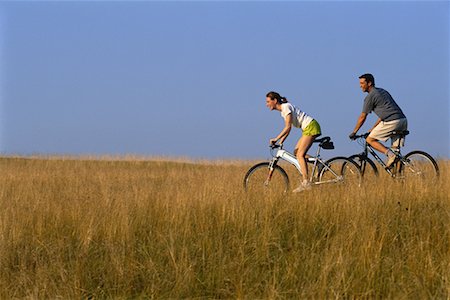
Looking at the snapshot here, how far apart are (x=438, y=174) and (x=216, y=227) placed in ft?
17.0

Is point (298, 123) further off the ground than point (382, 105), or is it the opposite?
point (382, 105)

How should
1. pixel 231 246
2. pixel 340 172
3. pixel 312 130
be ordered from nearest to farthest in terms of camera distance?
pixel 231 246, pixel 312 130, pixel 340 172

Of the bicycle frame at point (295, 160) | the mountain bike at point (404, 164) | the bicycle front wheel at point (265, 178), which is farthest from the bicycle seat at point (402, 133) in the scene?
the bicycle front wheel at point (265, 178)

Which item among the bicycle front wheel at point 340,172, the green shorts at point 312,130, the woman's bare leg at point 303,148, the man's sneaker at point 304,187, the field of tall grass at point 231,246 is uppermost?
the green shorts at point 312,130

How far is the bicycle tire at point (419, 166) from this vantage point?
37.8ft

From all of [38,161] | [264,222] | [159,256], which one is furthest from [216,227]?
[38,161]

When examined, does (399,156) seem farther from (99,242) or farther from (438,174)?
(99,242)

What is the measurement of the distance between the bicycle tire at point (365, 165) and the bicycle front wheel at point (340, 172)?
0.14m

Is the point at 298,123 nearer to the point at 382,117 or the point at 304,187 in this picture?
the point at 304,187

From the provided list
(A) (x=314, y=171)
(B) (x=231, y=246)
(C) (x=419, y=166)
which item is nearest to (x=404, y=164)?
(C) (x=419, y=166)

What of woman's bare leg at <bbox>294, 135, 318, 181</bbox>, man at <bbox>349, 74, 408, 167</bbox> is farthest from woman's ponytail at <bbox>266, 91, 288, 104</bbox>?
man at <bbox>349, 74, 408, 167</bbox>

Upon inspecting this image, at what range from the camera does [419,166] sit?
1168 cm

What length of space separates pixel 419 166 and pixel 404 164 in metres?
0.26

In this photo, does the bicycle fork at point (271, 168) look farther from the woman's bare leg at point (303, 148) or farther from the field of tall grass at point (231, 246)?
the field of tall grass at point (231, 246)
